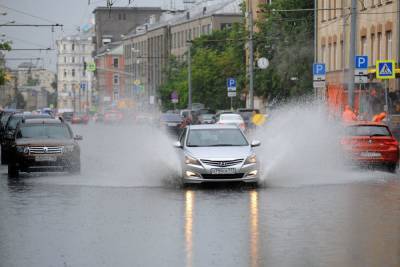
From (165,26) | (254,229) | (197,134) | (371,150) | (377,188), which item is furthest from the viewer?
(165,26)

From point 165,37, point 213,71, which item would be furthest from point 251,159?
point 165,37

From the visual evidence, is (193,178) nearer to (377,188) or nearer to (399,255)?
(377,188)

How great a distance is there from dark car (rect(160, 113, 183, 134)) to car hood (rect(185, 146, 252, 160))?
43700 millimetres

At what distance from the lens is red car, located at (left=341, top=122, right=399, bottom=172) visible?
28.9 metres

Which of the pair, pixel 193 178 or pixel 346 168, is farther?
pixel 346 168

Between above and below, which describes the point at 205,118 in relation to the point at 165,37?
below

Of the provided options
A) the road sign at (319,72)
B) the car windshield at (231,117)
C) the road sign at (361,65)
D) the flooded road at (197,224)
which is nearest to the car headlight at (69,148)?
the flooded road at (197,224)

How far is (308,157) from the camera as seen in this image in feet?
112

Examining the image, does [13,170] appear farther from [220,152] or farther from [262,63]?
[262,63]

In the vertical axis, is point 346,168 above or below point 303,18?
below

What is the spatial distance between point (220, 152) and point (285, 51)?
48.0 m

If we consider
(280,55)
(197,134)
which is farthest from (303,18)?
(197,134)

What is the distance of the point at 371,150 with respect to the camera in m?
28.9

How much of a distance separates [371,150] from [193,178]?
24.0ft
